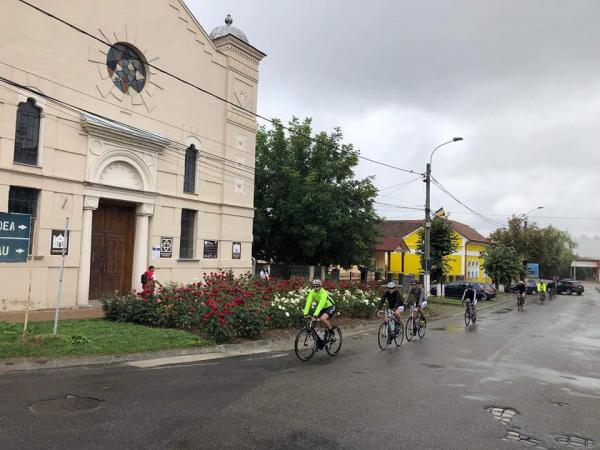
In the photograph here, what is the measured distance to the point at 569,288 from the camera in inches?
Result: 2181

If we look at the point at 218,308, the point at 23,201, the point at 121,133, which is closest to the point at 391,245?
the point at 121,133

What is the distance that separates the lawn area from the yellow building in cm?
3905

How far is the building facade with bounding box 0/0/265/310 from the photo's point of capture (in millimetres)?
14773

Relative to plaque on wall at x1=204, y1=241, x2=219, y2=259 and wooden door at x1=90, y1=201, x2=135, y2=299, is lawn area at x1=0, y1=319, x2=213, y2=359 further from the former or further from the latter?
plaque on wall at x1=204, y1=241, x2=219, y2=259

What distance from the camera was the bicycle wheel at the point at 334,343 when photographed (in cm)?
1111

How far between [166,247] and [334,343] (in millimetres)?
10041

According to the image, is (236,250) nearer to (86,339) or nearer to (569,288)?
(86,339)

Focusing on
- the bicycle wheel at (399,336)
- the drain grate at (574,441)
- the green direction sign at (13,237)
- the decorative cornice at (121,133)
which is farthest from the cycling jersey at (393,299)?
the decorative cornice at (121,133)

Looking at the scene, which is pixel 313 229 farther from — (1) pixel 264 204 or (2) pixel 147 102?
(2) pixel 147 102

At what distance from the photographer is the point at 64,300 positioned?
51.5ft

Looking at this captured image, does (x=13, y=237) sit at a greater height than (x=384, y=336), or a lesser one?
greater

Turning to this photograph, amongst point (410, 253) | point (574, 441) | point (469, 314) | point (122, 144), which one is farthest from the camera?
point (410, 253)

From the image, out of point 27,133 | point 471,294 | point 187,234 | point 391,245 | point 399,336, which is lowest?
point 399,336

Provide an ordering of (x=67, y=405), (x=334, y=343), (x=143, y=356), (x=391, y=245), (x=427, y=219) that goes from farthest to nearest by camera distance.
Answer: (x=391, y=245) → (x=427, y=219) → (x=334, y=343) → (x=143, y=356) → (x=67, y=405)
